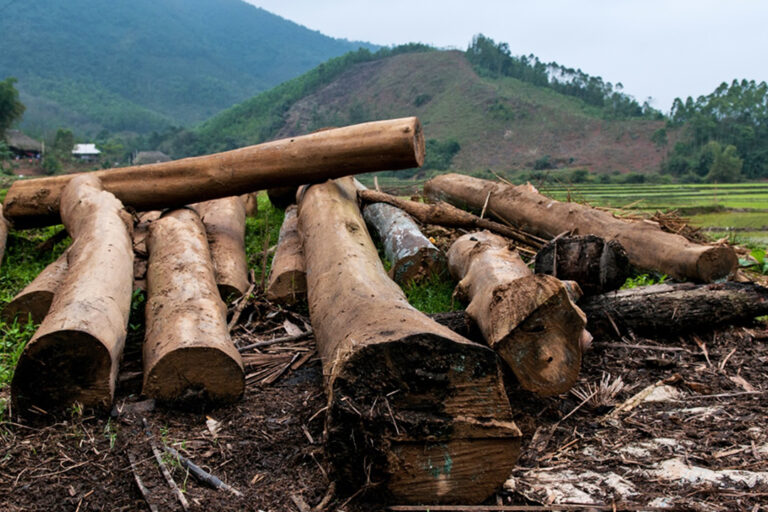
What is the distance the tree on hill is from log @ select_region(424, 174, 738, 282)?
131ft

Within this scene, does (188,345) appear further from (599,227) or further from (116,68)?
(116,68)

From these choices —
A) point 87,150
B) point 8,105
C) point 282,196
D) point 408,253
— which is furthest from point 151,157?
point 408,253

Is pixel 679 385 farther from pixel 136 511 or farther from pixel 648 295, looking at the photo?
pixel 136 511

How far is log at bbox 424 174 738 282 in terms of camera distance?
4.78m

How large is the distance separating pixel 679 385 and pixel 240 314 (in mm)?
3070

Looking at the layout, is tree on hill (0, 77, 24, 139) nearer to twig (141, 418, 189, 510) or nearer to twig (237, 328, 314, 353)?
twig (237, 328, 314, 353)

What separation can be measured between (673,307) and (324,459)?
276 cm

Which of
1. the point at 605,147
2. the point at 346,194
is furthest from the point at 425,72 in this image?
the point at 346,194

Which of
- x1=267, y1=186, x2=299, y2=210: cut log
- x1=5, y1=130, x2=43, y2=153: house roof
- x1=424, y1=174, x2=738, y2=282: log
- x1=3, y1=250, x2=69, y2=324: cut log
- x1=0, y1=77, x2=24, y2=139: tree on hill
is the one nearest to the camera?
x1=3, y1=250, x2=69, y2=324: cut log

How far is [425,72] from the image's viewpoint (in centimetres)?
7631

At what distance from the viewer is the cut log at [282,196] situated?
8.22 metres

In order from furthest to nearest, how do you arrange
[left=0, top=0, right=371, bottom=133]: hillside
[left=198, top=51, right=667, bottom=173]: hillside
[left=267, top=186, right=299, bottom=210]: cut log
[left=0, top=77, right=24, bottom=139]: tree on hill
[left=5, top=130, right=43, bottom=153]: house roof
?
[left=0, top=0, right=371, bottom=133]: hillside < [left=198, top=51, right=667, bottom=173]: hillside < [left=5, top=130, right=43, bottom=153]: house roof < [left=0, top=77, right=24, bottom=139]: tree on hill < [left=267, top=186, right=299, bottom=210]: cut log

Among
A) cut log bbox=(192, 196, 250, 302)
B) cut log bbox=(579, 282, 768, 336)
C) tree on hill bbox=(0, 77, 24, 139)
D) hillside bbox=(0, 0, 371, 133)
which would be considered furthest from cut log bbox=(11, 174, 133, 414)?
hillside bbox=(0, 0, 371, 133)

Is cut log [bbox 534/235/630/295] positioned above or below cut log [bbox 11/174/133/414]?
above
